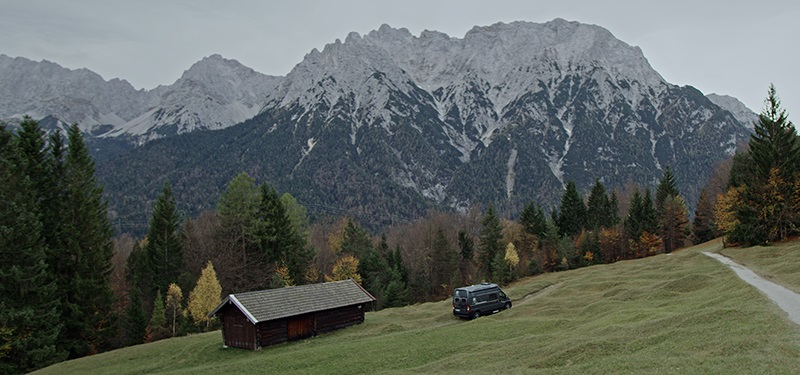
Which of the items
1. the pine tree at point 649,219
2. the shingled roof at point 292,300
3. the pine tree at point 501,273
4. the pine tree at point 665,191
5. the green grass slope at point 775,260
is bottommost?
the pine tree at point 501,273

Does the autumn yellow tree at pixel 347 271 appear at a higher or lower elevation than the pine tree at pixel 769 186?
lower

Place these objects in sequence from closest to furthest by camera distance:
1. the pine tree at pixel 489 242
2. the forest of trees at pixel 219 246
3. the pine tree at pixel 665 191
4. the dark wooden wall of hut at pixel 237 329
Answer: the forest of trees at pixel 219 246, the dark wooden wall of hut at pixel 237 329, the pine tree at pixel 489 242, the pine tree at pixel 665 191

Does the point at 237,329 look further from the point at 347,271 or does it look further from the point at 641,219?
the point at 641,219

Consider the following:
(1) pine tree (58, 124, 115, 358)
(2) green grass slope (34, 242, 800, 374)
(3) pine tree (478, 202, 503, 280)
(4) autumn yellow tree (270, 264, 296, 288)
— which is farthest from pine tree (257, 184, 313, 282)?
(3) pine tree (478, 202, 503, 280)

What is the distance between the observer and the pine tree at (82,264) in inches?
1715

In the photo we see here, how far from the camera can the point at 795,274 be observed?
35.8 m

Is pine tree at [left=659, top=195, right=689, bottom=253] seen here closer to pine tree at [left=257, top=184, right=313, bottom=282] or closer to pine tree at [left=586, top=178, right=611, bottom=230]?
pine tree at [left=586, top=178, right=611, bottom=230]

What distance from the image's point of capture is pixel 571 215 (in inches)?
4151

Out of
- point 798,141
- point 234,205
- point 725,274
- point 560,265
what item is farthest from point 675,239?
point 234,205

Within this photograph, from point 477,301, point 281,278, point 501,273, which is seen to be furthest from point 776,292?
point 281,278

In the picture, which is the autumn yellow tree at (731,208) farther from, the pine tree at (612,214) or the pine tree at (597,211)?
the pine tree at (597,211)

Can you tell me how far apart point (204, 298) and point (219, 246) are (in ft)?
45.6

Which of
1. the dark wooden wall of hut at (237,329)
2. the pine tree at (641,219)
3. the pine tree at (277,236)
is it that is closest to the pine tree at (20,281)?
the dark wooden wall of hut at (237,329)

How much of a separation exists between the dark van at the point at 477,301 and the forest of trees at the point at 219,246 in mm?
30607
